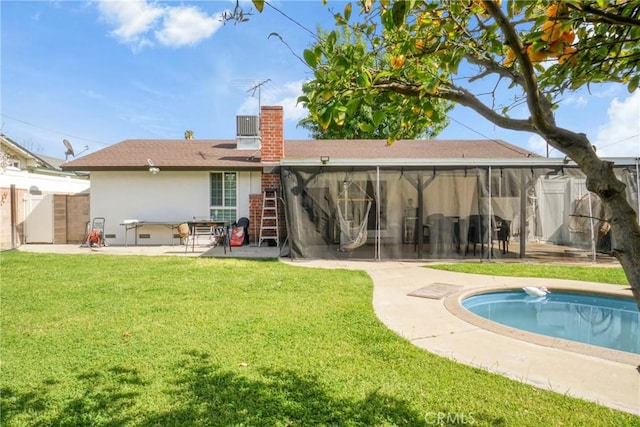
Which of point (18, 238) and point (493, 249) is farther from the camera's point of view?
point (18, 238)

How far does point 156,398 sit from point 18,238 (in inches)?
542

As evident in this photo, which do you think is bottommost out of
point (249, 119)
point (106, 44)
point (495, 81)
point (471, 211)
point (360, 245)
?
point (360, 245)

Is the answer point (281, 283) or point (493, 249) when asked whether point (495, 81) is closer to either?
point (281, 283)

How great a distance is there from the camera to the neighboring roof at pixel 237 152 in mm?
12539

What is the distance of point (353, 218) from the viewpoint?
31.5 ft

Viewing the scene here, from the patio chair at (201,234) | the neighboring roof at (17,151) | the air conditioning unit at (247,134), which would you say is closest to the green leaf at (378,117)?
the patio chair at (201,234)

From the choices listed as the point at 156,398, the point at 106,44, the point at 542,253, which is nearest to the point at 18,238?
the point at 106,44

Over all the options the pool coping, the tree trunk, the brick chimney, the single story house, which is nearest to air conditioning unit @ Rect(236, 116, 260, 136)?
the brick chimney

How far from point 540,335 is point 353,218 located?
5.86 metres

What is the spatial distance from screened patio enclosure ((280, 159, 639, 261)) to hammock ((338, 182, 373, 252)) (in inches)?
1.1

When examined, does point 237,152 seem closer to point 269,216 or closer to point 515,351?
point 269,216

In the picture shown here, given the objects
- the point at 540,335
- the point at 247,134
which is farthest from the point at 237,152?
the point at 540,335

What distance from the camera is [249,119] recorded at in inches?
579

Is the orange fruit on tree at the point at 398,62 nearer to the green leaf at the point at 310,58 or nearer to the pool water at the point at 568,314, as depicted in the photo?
the green leaf at the point at 310,58
